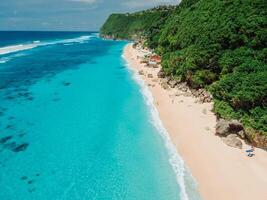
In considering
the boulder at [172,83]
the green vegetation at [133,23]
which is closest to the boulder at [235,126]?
the boulder at [172,83]

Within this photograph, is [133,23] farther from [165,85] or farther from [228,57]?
[228,57]

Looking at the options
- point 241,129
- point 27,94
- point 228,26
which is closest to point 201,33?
point 228,26

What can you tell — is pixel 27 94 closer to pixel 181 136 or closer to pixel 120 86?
pixel 120 86

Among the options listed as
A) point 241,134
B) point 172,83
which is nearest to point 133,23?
point 172,83

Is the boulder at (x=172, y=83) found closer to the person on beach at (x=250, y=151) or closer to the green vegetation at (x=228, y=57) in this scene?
the green vegetation at (x=228, y=57)

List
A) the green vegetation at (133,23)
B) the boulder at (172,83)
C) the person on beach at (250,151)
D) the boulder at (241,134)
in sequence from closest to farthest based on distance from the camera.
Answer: the person on beach at (250,151)
the boulder at (241,134)
the boulder at (172,83)
the green vegetation at (133,23)
